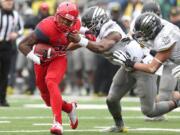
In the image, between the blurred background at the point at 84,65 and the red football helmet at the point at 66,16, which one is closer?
the red football helmet at the point at 66,16

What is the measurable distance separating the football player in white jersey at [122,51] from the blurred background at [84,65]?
6.93 m

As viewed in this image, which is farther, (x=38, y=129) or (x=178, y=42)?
(x=38, y=129)

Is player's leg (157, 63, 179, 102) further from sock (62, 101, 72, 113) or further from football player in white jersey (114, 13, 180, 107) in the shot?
football player in white jersey (114, 13, 180, 107)

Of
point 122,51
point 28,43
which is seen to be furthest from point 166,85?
point 28,43

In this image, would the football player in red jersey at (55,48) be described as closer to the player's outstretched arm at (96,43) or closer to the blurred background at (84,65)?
the player's outstretched arm at (96,43)

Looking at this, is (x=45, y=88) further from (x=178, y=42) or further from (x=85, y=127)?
(x=178, y=42)

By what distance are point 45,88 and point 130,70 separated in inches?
43.0

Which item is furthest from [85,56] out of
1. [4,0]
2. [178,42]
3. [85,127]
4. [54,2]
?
[178,42]

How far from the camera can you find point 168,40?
9023mm

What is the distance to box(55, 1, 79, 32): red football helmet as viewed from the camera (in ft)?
30.8

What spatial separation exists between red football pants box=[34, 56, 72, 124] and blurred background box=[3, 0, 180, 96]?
684 centimetres

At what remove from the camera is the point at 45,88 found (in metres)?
9.84

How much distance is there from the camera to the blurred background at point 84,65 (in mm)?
17375

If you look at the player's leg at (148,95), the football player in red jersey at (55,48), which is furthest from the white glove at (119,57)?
the football player in red jersey at (55,48)
